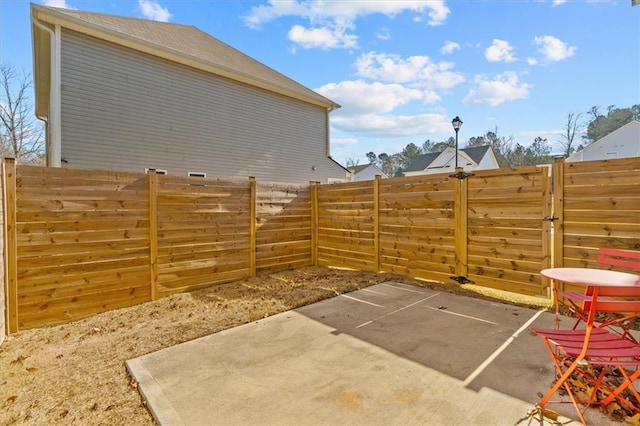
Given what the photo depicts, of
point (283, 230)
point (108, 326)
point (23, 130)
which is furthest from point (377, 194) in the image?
point (23, 130)

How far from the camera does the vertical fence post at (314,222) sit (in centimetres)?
736

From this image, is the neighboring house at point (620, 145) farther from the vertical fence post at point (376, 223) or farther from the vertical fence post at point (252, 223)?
the vertical fence post at point (252, 223)

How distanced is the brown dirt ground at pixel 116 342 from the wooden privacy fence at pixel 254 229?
0.34 m

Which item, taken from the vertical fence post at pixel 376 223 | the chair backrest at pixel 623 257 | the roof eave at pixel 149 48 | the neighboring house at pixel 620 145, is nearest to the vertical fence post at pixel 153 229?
the vertical fence post at pixel 376 223

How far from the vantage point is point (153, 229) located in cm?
477

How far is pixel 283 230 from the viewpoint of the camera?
22.2 ft

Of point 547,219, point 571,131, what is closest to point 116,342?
point 547,219

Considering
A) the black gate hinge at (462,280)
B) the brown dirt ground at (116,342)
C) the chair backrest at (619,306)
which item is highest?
the chair backrest at (619,306)

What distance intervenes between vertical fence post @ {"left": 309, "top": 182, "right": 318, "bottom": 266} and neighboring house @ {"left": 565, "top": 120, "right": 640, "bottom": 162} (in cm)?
2198

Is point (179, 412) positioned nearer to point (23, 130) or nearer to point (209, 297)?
point (209, 297)

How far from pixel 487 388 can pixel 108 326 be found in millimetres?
4301

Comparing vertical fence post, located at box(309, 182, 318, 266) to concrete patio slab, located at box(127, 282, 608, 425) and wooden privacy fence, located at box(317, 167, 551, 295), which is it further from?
concrete patio slab, located at box(127, 282, 608, 425)

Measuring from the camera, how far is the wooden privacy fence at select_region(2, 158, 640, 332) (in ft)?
12.4

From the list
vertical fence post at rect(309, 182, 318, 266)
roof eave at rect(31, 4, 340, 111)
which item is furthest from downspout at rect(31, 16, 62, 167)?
vertical fence post at rect(309, 182, 318, 266)
